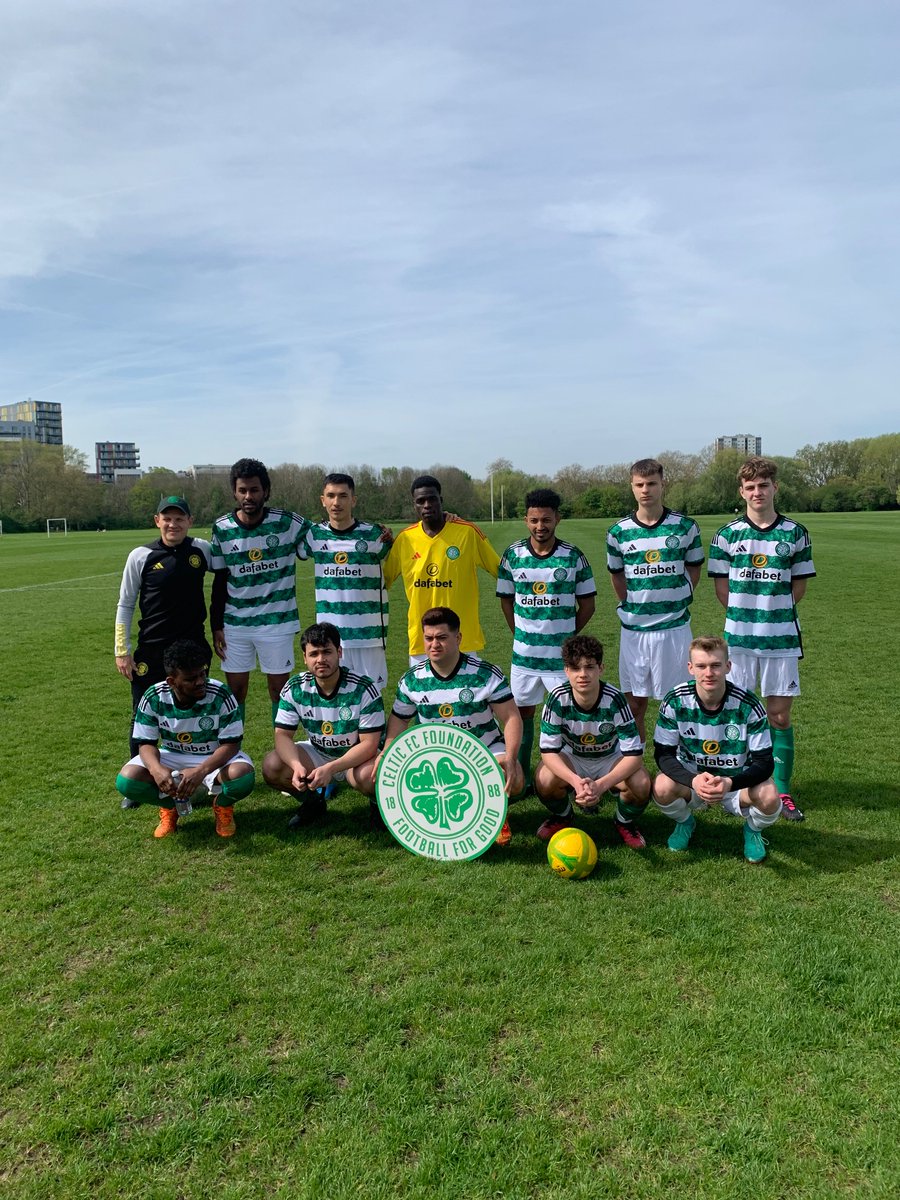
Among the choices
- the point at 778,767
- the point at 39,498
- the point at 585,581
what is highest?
the point at 39,498

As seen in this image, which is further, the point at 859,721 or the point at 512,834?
the point at 859,721

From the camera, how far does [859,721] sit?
23.5 ft

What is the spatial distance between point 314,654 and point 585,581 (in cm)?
185

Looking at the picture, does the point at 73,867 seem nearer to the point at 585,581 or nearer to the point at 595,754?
the point at 595,754

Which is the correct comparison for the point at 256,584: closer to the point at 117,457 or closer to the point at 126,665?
the point at 126,665

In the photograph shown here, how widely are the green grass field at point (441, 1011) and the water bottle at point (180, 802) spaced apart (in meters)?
0.13

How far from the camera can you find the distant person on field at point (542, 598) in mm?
5074

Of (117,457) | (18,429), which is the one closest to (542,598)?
(18,429)

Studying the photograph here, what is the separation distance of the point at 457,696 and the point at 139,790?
6.79ft

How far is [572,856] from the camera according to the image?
4.10m

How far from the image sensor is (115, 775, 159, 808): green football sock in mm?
4820

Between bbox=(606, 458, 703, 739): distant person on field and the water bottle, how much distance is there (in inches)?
112

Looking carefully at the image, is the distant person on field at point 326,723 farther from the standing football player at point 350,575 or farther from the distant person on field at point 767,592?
the distant person on field at point 767,592

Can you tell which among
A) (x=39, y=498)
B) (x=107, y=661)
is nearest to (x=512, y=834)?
(x=107, y=661)
